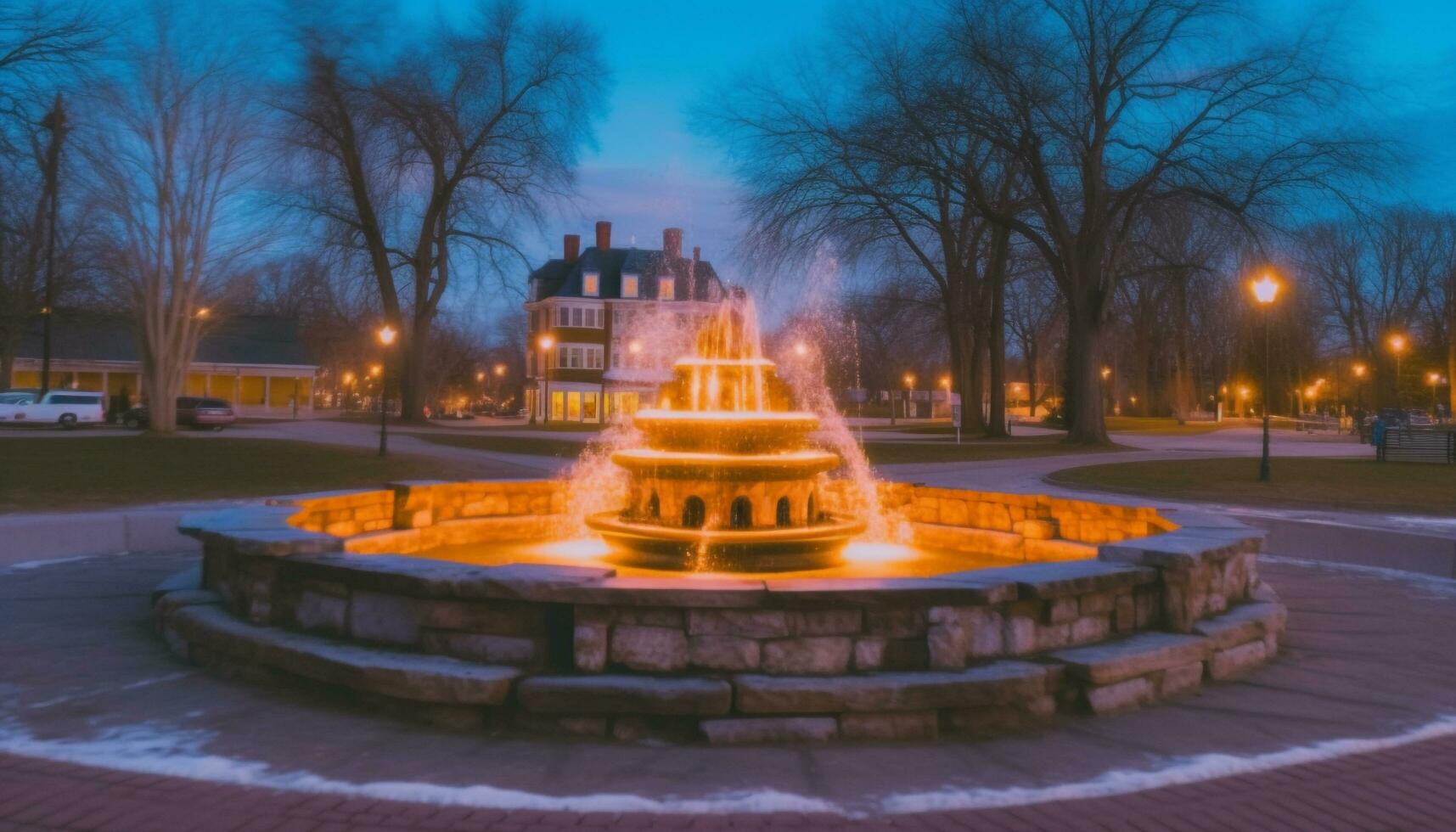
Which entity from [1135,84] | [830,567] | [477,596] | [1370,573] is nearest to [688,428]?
[830,567]

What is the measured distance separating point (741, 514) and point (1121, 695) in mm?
3930

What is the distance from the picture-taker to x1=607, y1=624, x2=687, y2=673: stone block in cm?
525

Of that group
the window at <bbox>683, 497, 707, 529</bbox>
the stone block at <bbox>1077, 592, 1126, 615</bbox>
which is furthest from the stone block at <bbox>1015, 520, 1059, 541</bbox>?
the stone block at <bbox>1077, 592, 1126, 615</bbox>

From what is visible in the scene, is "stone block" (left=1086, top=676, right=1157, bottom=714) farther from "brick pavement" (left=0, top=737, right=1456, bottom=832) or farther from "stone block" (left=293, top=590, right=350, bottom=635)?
"stone block" (left=293, top=590, right=350, bottom=635)

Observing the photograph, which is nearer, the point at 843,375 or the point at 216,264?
the point at 216,264

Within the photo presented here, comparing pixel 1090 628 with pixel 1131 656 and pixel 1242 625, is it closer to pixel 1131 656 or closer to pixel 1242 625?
pixel 1131 656

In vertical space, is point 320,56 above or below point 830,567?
above

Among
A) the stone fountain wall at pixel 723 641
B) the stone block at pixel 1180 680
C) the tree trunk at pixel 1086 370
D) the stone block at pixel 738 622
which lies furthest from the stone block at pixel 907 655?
the tree trunk at pixel 1086 370

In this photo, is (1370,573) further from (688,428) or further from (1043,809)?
(1043,809)

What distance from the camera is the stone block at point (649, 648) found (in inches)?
207

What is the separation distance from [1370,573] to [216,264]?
1106 inches

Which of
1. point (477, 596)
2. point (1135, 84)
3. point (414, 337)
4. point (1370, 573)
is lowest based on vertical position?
point (1370, 573)

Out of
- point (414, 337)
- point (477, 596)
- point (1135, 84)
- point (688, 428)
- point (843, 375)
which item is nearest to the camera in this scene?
point (477, 596)

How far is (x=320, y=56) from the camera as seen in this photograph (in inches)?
1366
